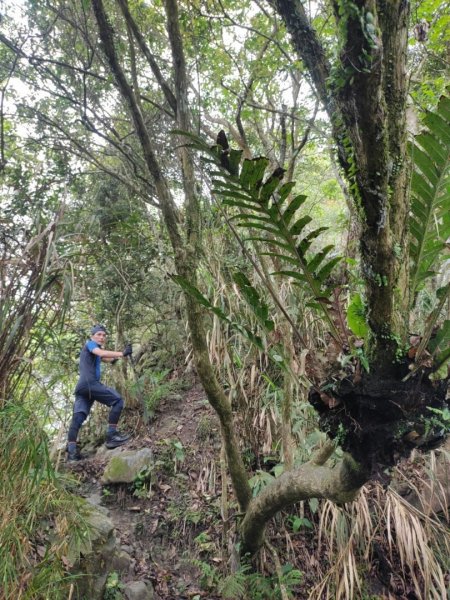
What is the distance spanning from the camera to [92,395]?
13.0ft

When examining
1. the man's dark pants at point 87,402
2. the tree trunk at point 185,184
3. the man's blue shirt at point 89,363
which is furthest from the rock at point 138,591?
the man's blue shirt at point 89,363

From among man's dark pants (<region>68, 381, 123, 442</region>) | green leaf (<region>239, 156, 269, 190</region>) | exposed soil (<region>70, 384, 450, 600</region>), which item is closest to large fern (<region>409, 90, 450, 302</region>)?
green leaf (<region>239, 156, 269, 190</region>)

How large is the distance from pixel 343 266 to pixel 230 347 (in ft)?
4.91

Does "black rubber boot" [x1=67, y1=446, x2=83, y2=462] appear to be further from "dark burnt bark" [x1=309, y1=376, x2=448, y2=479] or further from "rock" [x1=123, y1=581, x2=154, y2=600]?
"dark burnt bark" [x1=309, y1=376, x2=448, y2=479]

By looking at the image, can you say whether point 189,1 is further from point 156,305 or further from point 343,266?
point 156,305

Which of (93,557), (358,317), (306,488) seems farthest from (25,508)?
(358,317)

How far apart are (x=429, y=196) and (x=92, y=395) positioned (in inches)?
148

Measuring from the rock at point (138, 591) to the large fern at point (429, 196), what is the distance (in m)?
2.58

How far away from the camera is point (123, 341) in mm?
4867

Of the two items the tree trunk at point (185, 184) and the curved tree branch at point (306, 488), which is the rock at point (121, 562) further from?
the tree trunk at point (185, 184)

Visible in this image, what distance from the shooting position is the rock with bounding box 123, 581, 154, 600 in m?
2.39

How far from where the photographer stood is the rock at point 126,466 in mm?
3354

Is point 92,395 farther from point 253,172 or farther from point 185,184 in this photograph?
point 253,172

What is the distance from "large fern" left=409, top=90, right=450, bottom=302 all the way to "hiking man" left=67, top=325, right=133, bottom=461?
326 cm
